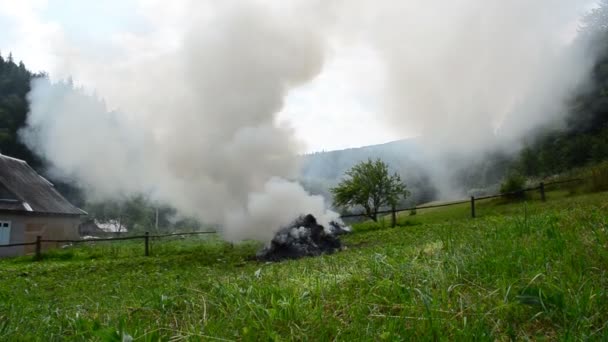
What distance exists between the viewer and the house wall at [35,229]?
24.9m

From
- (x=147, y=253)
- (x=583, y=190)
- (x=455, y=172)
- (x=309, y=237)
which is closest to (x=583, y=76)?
A: (x=455, y=172)

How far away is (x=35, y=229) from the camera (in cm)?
2698

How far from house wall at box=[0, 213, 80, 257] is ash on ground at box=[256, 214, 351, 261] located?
769 inches

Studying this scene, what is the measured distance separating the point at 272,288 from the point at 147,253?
1531 centimetres

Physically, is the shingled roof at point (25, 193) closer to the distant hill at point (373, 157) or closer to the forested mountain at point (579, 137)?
the distant hill at point (373, 157)

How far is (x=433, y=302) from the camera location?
2406 millimetres

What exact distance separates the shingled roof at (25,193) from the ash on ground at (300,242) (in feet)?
68.4

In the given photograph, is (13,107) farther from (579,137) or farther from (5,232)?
(579,137)

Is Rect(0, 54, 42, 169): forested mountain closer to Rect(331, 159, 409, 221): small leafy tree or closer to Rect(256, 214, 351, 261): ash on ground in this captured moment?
Rect(331, 159, 409, 221): small leafy tree

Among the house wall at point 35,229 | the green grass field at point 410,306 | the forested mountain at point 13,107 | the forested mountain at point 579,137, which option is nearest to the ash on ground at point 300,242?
the green grass field at point 410,306

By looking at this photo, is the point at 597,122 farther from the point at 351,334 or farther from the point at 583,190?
the point at 351,334

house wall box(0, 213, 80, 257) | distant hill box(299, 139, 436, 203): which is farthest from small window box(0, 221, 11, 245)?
distant hill box(299, 139, 436, 203)

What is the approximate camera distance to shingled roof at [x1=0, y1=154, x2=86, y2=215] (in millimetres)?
26031

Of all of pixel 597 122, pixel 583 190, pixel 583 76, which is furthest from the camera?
pixel 583 76
